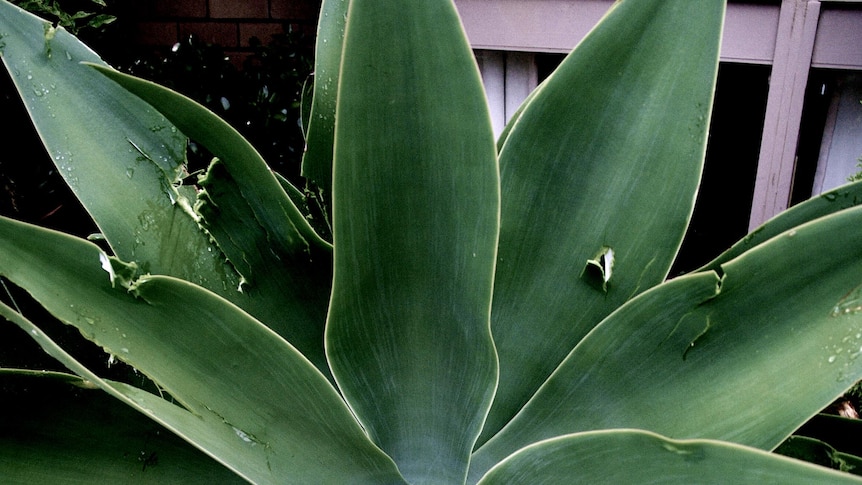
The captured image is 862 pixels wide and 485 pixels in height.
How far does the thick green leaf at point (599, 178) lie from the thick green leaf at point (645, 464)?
0.36 feet

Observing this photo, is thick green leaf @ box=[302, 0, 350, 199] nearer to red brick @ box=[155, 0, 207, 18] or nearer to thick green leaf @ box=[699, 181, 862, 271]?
thick green leaf @ box=[699, 181, 862, 271]

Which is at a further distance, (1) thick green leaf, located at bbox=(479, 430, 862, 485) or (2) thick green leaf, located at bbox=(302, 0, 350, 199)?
(2) thick green leaf, located at bbox=(302, 0, 350, 199)

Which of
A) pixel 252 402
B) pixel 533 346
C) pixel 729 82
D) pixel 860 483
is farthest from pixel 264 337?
pixel 729 82

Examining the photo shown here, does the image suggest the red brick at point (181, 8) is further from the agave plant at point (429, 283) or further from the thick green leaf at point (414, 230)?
the thick green leaf at point (414, 230)

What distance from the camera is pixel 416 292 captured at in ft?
1.52

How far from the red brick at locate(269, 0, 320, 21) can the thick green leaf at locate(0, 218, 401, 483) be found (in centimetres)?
181

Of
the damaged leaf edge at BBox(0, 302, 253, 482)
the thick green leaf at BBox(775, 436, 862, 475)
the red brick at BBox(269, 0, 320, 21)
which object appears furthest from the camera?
the red brick at BBox(269, 0, 320, 21)

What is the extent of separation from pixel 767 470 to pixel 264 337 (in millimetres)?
303

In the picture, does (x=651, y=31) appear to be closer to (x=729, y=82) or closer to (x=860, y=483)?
(x=860, y=483)

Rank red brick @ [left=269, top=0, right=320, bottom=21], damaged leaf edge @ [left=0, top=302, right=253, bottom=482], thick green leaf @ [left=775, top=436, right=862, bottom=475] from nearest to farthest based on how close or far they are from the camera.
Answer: damaged leaf edge @ [left=0, top=302, right=253, bottom=482], thick green leaf @ [left=775, top=436, right=862, bottom=475], red brick @ [left=269, top=0, right=320, bottom=21]

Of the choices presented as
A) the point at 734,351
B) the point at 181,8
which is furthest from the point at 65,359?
the point at 181,8

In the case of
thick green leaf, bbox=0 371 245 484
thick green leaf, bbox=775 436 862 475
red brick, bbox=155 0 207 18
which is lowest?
thick green leaf, bbox=775 436 862 475

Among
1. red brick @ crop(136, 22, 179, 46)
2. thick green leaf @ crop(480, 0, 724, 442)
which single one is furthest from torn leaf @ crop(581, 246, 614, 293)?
red brick @ crop(136, 22, 179, 46)

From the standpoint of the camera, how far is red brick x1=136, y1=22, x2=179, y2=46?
2.11 meters
